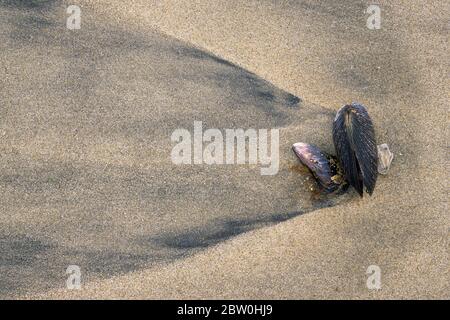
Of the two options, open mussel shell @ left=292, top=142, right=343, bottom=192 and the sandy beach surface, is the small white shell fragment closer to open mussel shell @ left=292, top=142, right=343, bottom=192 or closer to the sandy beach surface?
the sandy beach surface

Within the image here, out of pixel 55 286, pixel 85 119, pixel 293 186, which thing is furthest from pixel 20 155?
pixel 293 186

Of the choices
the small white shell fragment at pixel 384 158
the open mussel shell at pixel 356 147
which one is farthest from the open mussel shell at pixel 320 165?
the small white shell fragment at pixel 384 158

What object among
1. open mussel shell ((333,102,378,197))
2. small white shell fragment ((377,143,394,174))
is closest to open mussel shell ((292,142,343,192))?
open mussel shell ((333,102,378,197))

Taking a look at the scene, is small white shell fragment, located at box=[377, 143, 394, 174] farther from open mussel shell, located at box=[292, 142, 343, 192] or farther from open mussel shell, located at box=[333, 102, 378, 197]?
open mussel shell, located at box=[292, 142, 343, 192]

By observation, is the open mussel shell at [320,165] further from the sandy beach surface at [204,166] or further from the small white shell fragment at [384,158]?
the small white shell fragment at [384,158]

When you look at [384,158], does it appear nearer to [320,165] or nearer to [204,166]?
[320,165]

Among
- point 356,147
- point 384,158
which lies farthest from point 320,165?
point 384,158

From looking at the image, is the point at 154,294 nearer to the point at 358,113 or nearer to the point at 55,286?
the point at 55,286
